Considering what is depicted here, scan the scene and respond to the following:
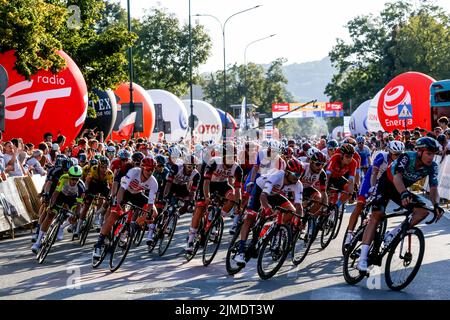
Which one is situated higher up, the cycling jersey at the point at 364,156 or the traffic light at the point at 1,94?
the traffic light at the point at 1,94

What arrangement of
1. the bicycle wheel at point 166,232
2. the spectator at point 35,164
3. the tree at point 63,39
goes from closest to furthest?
1. the bicycle wheel at point 166,232
2. the spectator at point 35,164
3. the tree at point 63,39

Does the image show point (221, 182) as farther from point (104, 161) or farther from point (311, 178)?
point (104, 161)

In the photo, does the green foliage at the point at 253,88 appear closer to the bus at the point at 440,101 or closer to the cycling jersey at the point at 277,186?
the bus at the point at 440,101

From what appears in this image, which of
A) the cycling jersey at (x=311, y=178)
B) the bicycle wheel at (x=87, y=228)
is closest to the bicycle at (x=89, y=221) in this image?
the bicycle wheel at (x=87, y=228)

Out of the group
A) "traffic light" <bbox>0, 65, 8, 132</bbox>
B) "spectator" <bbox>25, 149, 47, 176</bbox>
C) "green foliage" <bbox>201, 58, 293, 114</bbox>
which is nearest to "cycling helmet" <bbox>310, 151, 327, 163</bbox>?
"traffic light" <bbox>0, 65, 8, 132</bbox>

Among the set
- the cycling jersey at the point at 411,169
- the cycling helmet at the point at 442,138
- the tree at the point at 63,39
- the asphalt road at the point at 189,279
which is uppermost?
the tree at the point at 63,39

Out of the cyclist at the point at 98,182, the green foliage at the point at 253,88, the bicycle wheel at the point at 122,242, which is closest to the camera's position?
the bicycle wheel at the point at 122,242

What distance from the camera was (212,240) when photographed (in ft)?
41.2

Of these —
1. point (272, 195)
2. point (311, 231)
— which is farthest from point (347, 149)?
point (272, 195)

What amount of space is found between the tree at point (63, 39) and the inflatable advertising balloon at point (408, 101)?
1240cm

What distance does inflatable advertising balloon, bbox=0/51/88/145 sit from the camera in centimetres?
2411

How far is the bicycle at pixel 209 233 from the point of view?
12.4 meters

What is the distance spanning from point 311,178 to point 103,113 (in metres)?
21.5
